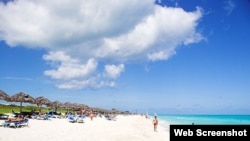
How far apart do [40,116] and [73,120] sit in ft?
10.7

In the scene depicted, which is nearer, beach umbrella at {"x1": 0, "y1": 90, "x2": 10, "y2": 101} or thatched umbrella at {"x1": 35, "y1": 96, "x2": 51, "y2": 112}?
beach umbrella at {"x1": 0, "y1": 90, "x2": 10, "y2": 101}

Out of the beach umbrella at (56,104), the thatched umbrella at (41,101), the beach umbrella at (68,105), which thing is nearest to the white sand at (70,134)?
the thatched umbrella at (41,101)

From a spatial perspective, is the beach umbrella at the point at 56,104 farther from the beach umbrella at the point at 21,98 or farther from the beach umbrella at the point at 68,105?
the beach umbrella at the point at 21,98

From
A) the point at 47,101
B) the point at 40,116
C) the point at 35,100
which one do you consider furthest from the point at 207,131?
the point at 47,101

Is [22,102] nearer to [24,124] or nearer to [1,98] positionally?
[1,98]

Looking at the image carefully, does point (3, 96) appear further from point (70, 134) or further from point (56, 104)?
point (56, 104)

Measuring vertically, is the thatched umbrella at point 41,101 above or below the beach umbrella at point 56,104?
above

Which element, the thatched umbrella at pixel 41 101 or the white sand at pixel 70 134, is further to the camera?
the thatched umbrella at pixel 41 101

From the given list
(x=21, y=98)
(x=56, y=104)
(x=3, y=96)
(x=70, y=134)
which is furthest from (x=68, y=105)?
(x=70, y=134)

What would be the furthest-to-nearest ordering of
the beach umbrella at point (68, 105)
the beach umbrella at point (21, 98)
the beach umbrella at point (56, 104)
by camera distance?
the beach umbrella at point (68, 105)
the beach umbrella at point (56, 104)
the beach umbrella at point (21, 98)

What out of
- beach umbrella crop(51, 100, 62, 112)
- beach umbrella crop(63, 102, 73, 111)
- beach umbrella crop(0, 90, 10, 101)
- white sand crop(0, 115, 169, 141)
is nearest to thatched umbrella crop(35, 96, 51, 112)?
beach umbrella crop(51, 100, 62, 112)

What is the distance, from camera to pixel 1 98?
25188mm

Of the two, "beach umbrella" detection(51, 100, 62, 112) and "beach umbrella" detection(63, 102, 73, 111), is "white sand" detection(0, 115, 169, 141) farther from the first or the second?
"beach umbrella" detection(63, 102, 73, 111)

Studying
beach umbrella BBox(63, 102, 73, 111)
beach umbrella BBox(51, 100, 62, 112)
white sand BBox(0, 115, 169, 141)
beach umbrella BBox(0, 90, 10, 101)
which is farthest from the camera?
beach umbrella BBox(63, 102, 73, 111)
